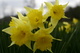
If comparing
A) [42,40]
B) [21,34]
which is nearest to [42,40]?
[42,40]

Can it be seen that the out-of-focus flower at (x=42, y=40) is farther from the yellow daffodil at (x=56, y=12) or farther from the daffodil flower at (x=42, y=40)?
the yellow daffodil at (x=56, y=12)

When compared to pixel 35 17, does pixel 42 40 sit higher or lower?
lower

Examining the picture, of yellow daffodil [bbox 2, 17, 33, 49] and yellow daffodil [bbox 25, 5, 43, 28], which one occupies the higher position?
yellow daffodil [bbox 25, 5, 43, 28]

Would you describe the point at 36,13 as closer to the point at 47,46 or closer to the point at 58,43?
the point at 47,46

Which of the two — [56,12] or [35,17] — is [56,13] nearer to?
[56,12]

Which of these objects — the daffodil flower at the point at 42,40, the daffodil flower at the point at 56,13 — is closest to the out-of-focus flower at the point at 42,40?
the daffodil flower at the point at 42,40

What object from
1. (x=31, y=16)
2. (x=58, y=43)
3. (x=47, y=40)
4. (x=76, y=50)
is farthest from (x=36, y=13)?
Answer: (x=76, y=50)

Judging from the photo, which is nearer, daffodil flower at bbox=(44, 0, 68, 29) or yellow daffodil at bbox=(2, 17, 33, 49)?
yellow daffodil at bbox=(2, 17, 33, 49)

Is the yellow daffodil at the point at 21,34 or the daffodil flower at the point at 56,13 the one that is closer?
the yellow daffodil at the point at 21,34

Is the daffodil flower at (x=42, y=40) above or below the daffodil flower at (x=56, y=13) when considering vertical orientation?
below

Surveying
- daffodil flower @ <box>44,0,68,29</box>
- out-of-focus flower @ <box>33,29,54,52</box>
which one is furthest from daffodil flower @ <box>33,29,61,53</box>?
daffodil flower @ <box>44,0,68,29</box>

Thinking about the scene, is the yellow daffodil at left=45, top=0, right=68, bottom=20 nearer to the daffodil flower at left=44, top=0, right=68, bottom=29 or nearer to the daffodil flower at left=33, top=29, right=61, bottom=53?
the daffodil flower at left=44, top=0, right=68, bottom=29
